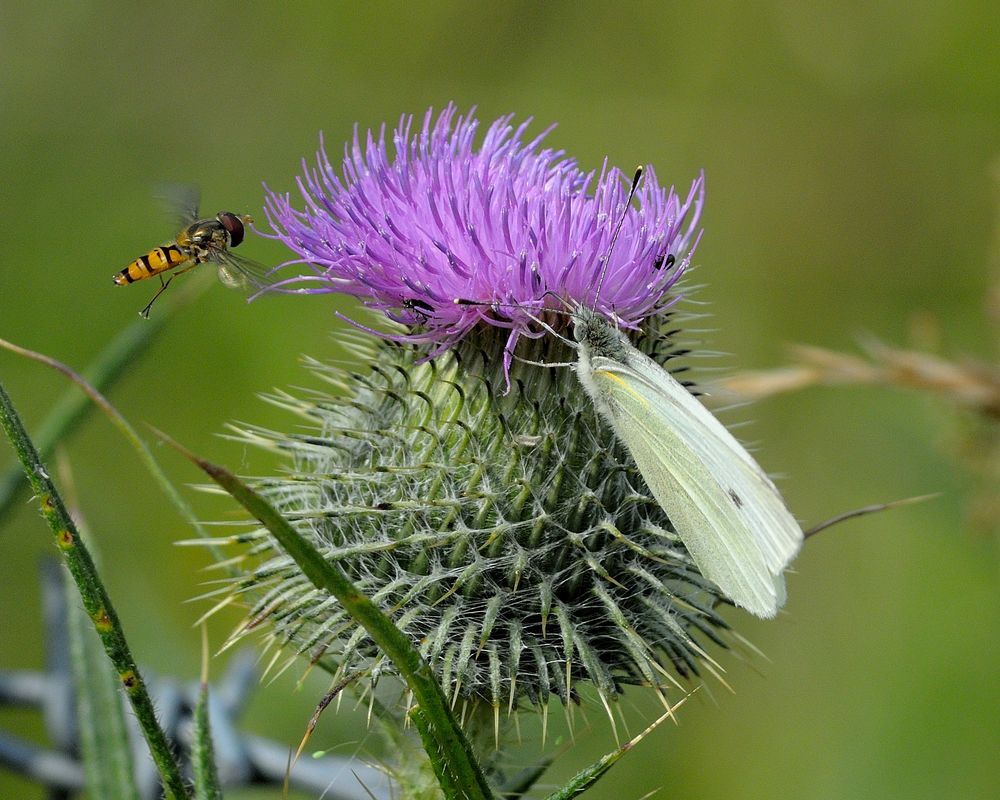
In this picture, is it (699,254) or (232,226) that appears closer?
(232,226)

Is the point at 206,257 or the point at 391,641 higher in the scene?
the point at 206,257

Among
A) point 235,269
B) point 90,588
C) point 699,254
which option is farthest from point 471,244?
point 699,254

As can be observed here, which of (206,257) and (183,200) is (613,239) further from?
(183,200)

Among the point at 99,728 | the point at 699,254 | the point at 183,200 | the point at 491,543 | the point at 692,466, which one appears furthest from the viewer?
the point at 699,254

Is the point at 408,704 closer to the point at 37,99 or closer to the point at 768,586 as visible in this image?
the point at 768,586

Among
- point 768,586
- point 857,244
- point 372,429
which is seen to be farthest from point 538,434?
point 857,244

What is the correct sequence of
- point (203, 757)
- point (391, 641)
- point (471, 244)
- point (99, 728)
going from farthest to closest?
point (471, 244) → point (99, 728) → point (203, 757) → point (391, 641)
